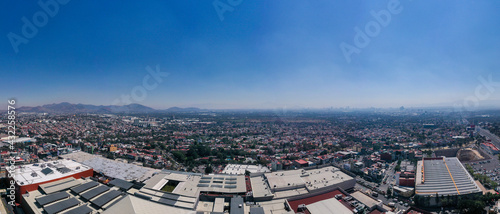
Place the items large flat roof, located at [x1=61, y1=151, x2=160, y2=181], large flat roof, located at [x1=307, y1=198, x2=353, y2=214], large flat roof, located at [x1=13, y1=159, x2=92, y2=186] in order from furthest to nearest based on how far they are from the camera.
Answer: large flat roof, located at [x1=61, y1=151, x2=160, y2=181] < large flat roof, located at [x1=13, y1=159, x2=92, y2=186] < large flat roof, located at [x1=307, y1=198, x2=353, y2=214]

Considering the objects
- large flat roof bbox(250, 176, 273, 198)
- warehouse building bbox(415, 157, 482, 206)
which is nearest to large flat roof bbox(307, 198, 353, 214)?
large flat roof bbox(250, 176, 273, 198)

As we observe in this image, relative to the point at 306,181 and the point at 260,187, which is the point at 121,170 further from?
the point at 306,181

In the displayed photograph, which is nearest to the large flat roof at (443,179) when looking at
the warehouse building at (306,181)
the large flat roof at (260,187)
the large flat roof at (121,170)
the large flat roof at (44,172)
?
the warehouse building at (306,181)

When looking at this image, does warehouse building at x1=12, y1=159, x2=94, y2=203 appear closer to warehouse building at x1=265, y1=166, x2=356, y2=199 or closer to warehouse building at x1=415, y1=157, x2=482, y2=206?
warehouse building at x1=265, y1=166, x2=356, y2=199

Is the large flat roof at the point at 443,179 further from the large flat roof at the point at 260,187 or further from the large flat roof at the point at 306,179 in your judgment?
the large flat roof at the point at 260,187

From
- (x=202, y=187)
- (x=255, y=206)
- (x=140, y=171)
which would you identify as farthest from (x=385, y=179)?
(x=140, y=171)
